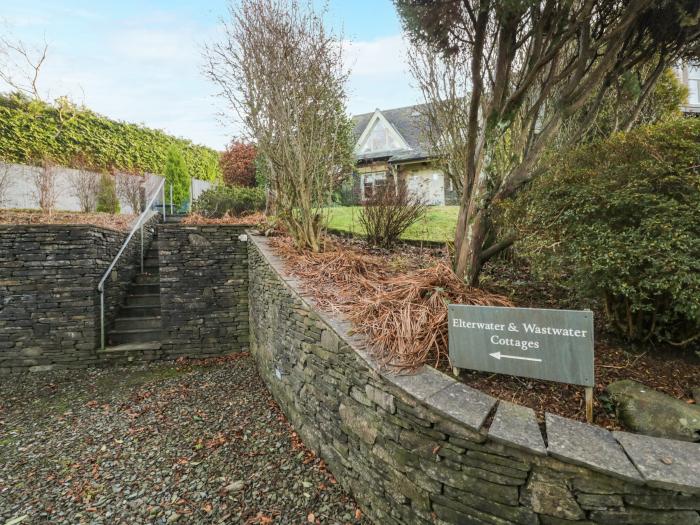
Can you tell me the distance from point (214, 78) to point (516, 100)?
4.57 metres

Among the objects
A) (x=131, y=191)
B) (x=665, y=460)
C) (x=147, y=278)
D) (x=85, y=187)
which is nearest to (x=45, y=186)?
(x=85, y=187)

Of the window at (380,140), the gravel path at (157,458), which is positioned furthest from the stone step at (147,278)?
the window at (380,140)

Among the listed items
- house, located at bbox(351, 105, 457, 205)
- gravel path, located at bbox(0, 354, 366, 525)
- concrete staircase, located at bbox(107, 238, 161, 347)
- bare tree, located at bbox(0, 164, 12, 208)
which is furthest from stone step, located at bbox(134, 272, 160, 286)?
house, located at bbox(351, 105, 457, 205)

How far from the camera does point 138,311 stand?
6.36m

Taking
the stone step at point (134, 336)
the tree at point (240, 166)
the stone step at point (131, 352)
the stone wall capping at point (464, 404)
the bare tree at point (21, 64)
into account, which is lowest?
the stone step at point (131, 352)

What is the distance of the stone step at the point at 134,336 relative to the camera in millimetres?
5836

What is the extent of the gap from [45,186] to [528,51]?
9.06 meters

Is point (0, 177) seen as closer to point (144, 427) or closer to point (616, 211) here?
point (144, 427)

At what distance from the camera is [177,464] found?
3.18 meters

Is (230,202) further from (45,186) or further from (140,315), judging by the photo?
(45,186)

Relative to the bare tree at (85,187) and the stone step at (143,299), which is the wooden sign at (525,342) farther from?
the bare tree at (85,187)

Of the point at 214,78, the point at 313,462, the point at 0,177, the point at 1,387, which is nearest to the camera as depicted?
the point at 313,462

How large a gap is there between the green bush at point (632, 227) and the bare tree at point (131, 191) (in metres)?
10.4

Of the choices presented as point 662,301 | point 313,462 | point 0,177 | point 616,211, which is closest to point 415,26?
point 616,211
